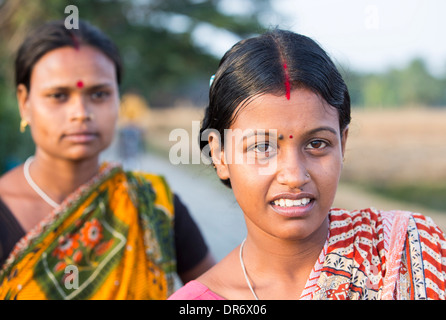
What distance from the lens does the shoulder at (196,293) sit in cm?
178

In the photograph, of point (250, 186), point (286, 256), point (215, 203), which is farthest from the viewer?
point (215, 203)

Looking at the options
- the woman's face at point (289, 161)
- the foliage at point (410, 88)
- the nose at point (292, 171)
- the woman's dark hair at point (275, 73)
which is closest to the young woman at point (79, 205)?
the woman's dark hair at point (275, 73)

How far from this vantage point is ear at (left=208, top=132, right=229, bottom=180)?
187 cm

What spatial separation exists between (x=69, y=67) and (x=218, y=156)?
4.00ft

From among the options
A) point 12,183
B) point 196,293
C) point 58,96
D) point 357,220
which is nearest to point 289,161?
point 357,220

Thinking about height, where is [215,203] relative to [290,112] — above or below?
above

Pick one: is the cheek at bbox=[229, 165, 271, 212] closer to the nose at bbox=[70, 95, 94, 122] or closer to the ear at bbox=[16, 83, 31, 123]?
the nose at bbox=[70, 95, 94, 122]

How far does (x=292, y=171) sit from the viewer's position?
1.57 meters

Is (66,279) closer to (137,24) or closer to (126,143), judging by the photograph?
(137,24)

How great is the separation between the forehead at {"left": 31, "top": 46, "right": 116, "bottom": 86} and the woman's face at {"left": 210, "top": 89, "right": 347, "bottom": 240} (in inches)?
51.2

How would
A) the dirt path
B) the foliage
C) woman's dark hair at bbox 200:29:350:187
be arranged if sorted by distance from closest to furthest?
1. woman's dark hair at bbox 200:29:350:187
2. the dirt path
3. the foliage

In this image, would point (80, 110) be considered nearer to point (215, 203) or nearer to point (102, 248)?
point (102, 248)

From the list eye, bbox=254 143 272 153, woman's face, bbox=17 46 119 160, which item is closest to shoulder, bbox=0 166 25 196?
woman's face, bbox=17 46 119 160
